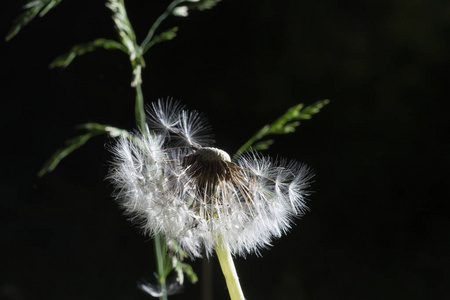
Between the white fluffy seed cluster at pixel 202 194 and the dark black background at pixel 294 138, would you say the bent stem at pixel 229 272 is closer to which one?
the white fluffy seed cluster at pixel 202 194

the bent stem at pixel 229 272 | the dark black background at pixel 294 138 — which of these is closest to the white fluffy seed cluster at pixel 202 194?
the bent stem at pixel 229 272

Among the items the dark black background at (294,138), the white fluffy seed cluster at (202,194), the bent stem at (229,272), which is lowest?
the bent stem at (229,272)

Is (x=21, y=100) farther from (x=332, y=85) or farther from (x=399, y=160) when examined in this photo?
(x=399, y=160)

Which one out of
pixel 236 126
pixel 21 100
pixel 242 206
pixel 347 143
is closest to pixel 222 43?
pixel 236 126

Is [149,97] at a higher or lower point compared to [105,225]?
higher

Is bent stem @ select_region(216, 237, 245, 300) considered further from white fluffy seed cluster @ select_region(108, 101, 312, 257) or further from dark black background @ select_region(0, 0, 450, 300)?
dark black background @ select_region(0, 0, 450, 300)

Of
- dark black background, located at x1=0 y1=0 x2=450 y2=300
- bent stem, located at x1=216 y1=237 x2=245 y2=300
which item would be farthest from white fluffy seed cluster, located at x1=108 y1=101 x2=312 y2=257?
dark black background, located at x1=0 y1=0 x2=450 y2=300

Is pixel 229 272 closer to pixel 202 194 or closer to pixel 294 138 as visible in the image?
pixel 202 194
